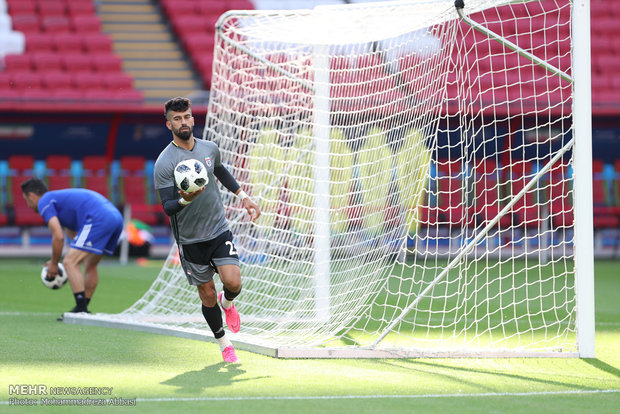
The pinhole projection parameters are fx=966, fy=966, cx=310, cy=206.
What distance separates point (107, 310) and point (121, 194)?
7847 mm

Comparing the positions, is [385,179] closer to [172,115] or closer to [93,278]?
[172,115]

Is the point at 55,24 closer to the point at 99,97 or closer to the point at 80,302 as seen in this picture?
the point at 99,97

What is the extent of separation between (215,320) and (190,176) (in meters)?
1.05

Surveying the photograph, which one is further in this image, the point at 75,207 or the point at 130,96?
the point at 130,96

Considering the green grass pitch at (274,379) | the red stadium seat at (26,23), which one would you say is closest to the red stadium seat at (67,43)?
the red stadium seat at (26,23)

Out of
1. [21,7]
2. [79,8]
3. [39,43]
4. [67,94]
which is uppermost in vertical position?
[79,8]

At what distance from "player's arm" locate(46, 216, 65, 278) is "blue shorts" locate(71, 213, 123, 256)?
0.76 feet

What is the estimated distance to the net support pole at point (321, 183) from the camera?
25.9 ft

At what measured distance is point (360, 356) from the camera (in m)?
6.55

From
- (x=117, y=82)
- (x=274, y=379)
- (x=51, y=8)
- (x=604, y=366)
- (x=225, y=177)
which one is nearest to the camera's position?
(x=274, y=379)

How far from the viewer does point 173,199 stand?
6207 mm

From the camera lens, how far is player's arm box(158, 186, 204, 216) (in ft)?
19.7

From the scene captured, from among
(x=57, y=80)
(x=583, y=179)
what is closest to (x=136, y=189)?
(x=57, y=80)

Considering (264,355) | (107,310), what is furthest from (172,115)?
(107,310)
